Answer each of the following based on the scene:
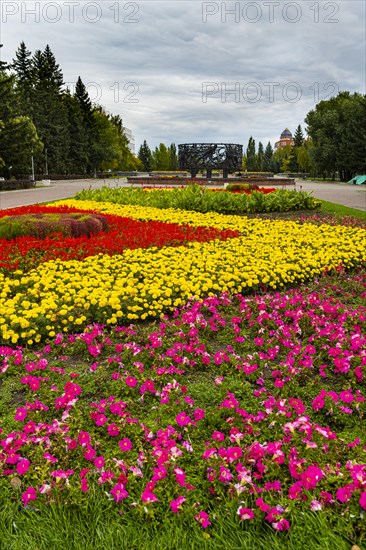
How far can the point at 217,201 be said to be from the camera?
46.6ft

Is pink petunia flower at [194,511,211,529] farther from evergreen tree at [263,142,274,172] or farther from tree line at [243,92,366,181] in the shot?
evergreen tree at [263,142,274,172]

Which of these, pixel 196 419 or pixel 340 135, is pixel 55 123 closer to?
pixel 340 135

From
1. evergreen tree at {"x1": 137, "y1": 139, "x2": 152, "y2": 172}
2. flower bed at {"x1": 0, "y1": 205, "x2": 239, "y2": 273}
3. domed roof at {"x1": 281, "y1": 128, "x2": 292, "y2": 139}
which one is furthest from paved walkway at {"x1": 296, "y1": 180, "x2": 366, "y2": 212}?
domed roof at {"x1": 281, "y1": 128, "x2": 292, "y2": 139}

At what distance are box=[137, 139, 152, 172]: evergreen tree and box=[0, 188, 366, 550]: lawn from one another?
110134 mm

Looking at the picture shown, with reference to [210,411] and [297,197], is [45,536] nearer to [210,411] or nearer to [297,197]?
[210,411]

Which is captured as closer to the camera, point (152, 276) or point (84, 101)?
point (152, 276)

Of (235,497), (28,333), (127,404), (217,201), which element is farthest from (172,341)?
(217,201)

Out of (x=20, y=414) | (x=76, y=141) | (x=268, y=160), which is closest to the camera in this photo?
(x=20, y=414)

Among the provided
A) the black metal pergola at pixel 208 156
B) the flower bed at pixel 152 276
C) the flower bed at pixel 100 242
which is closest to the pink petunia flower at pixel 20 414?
the flower bed at pixel 152 276

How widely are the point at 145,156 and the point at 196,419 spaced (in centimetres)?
11450

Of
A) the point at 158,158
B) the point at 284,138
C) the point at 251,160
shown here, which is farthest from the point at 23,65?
the point at 284,138

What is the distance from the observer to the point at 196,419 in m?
2.88

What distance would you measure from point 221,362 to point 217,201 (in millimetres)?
10971

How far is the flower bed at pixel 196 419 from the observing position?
222 cm
